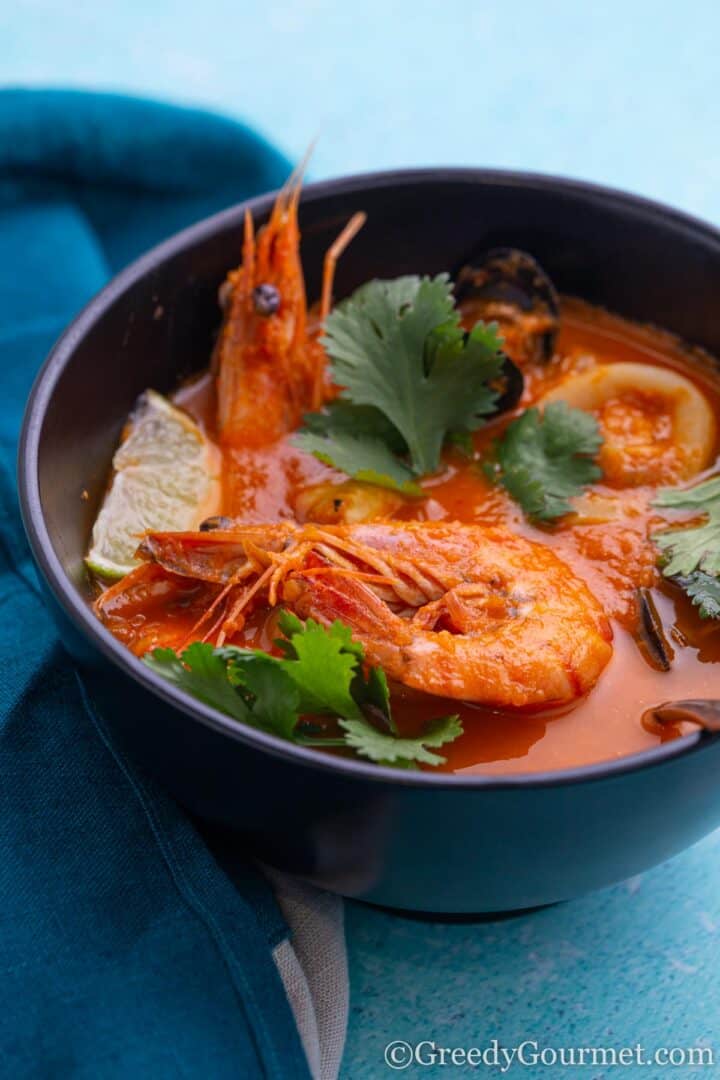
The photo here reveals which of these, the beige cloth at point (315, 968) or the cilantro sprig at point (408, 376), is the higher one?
the cilantro sprig at point (408, 376)

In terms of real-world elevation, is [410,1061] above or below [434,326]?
below

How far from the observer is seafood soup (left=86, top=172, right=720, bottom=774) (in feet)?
6.79

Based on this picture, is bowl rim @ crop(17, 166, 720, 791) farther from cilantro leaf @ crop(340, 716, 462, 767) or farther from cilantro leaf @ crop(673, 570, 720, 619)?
cilantro leaf @ crop(673, 570, 720, 619)

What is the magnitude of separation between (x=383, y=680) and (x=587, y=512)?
0.75m

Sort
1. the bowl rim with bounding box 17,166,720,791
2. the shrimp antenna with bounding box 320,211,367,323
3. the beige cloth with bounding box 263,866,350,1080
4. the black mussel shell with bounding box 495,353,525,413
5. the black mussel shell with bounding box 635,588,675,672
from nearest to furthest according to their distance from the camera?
the bowl rim with bounding box 17,166,720,791
the beige cloth with bounding box 263,866,350,1080
the black mussel shell with bounding box 635,588,675,672
the black mussel shell with bounding box 495,353,525,413
the shrimp antenna with bounding box 320,211,367,323

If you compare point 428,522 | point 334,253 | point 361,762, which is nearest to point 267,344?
point 334,253

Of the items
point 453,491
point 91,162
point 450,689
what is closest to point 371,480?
point 453,491

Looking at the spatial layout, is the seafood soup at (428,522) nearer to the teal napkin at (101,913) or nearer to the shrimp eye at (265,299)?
the shrimp eye at (265,299)

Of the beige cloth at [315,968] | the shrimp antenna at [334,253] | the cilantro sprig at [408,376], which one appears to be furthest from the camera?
the shrimp antenna at [334,253]

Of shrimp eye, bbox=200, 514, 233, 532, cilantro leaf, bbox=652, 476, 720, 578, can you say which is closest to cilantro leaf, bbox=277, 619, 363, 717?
shrimp eye, bbox=200, 514, 233, 532

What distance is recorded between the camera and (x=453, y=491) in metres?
2.62

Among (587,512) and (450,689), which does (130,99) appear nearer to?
(587,512)

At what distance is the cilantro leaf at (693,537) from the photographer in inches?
92.3

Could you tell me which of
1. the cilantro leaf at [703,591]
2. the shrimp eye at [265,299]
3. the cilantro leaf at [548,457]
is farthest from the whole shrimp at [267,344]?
the cilantro leaf at [703,591]
